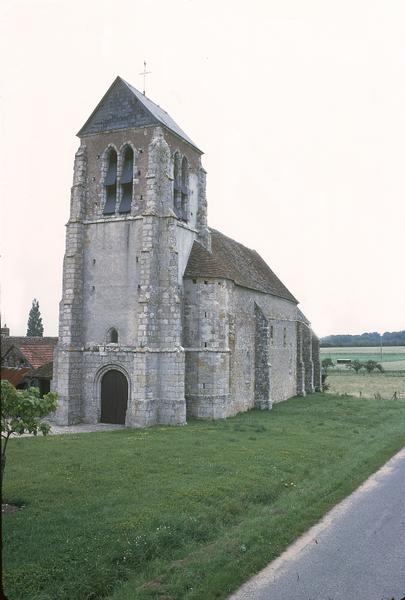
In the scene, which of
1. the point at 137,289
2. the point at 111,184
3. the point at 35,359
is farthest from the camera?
the point at 35,359

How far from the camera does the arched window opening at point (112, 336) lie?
81.3 ft

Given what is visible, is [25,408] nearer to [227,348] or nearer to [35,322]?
[227,348]

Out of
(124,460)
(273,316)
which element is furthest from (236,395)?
(124,460)

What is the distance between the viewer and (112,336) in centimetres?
2489

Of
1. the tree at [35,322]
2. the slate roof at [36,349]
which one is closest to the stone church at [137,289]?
the slate roof at [36,349]

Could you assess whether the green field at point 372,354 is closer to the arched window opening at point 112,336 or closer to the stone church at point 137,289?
the stone church at point 137,289

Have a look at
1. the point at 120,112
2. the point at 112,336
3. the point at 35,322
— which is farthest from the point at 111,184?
the point at 35,322

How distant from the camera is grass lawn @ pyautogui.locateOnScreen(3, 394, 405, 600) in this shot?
7.97m

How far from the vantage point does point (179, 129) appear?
96.1 feet

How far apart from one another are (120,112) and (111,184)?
395 centimetres

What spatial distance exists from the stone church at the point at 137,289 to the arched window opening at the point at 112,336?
0.05 meters

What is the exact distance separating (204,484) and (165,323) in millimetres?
12021

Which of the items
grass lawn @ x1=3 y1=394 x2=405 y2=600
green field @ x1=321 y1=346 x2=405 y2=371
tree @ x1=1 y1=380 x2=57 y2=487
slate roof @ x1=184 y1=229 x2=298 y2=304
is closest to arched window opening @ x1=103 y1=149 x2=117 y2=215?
slate roof @ x1=184 y1=229 x2=298 y2=304

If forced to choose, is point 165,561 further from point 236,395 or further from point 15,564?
A: point 236,395
